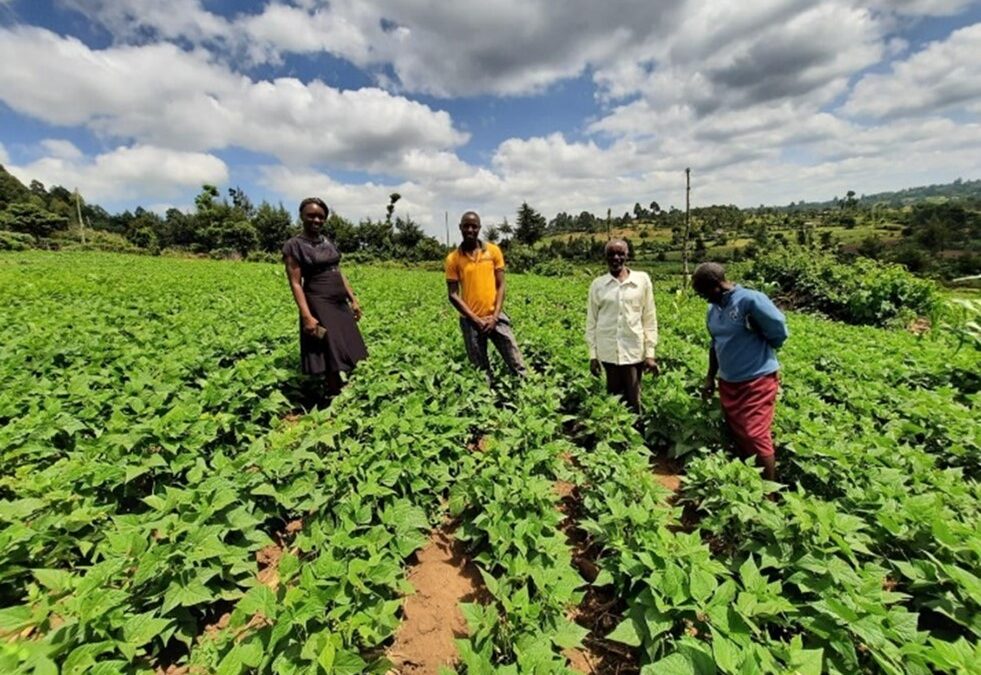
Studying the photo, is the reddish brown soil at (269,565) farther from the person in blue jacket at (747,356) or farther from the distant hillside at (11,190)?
the distant hillside at (11,190)

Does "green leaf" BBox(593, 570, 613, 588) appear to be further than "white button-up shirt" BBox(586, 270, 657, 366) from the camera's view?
No

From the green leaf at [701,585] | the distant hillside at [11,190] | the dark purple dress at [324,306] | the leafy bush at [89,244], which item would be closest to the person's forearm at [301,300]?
the dark purple dress at [324,306]

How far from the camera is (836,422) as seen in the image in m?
4.15

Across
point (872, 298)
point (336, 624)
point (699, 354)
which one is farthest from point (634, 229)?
point (336, 624)

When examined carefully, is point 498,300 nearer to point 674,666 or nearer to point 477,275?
point 477,275

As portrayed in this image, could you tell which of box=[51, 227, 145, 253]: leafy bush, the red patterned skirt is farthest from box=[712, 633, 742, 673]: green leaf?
box=[51, 227, 145, 253]: leafy bush

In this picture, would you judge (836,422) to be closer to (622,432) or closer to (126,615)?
(622,432)

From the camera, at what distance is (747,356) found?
3.67 meters

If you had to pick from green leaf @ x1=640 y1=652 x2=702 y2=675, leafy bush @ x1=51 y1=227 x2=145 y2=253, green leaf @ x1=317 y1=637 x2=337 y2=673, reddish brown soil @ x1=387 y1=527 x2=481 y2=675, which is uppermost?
leafy bush @ x1=51 y1=227 x2=145 y2=253

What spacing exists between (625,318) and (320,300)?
2978mm

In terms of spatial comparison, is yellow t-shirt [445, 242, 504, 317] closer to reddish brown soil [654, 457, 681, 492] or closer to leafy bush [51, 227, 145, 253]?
reddish brown soil [654, 457, 681, 492]

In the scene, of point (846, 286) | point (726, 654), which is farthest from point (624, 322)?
point (846, 286)

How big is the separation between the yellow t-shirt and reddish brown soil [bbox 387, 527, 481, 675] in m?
2.41

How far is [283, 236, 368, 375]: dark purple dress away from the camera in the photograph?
4605mm
